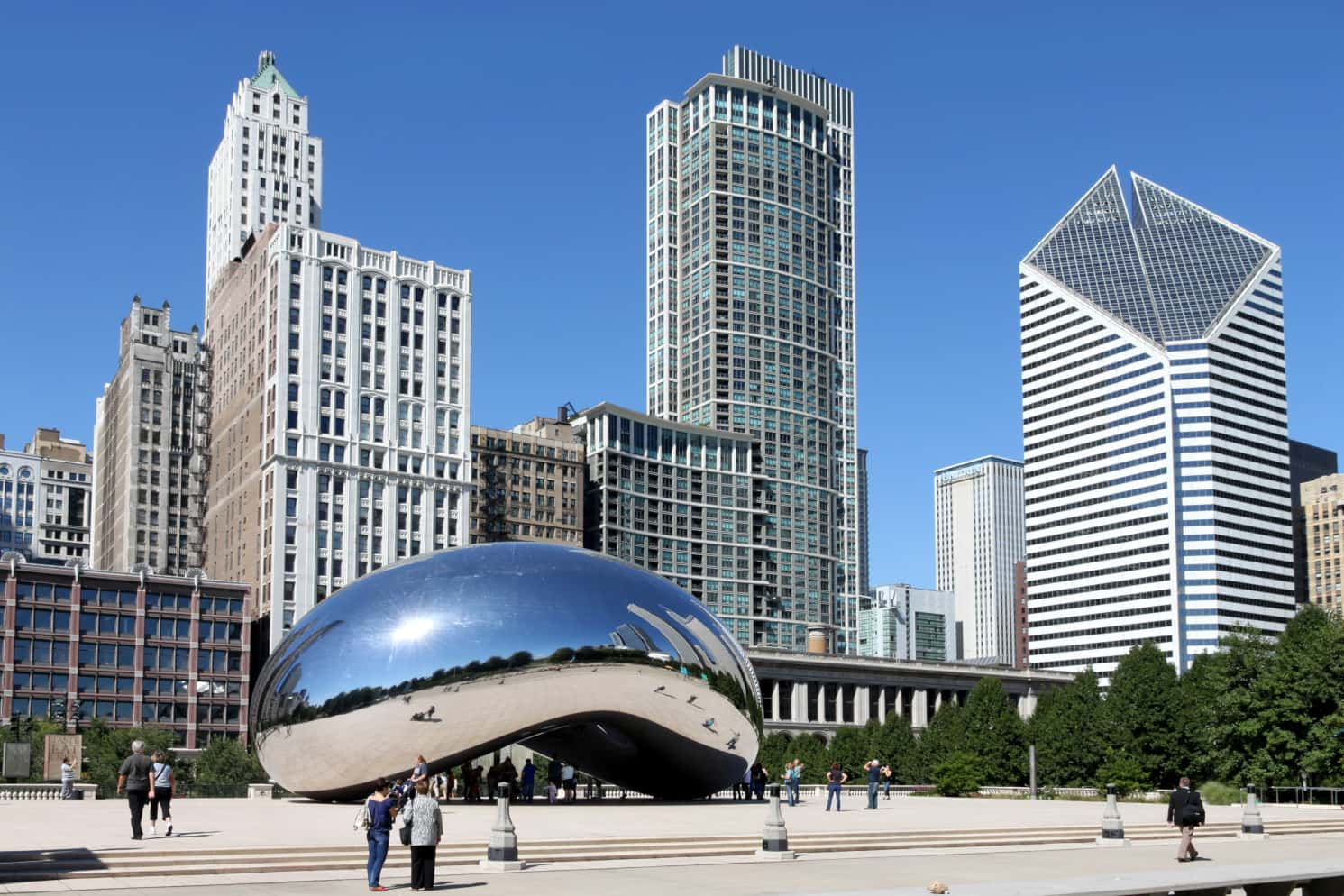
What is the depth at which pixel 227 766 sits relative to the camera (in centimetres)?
9900

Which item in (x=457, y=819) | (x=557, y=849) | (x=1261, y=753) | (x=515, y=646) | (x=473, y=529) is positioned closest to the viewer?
(x=557, y=849)

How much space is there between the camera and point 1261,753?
6350 cm

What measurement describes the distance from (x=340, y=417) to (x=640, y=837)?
380ft

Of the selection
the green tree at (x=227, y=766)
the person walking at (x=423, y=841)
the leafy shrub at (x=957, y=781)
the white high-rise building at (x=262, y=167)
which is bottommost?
the green tree at (x=227, y=766)

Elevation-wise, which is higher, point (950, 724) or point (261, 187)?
point (261, 187)

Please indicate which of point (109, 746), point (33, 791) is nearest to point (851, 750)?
point (109, 746)

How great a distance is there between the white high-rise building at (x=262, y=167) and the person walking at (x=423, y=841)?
164 m

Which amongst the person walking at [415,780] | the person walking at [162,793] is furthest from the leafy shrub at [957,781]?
the person walking at [162,793]

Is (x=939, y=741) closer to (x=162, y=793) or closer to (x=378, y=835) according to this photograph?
(x=162, y=793)

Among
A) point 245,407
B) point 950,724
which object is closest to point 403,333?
point 245,407

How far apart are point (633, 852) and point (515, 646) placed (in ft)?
30.4

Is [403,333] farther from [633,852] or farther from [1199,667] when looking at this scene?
[633,852]

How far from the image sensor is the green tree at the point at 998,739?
9350 cm

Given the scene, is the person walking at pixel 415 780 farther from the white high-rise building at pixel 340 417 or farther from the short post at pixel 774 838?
the white high-rise building at pixel 340 417
